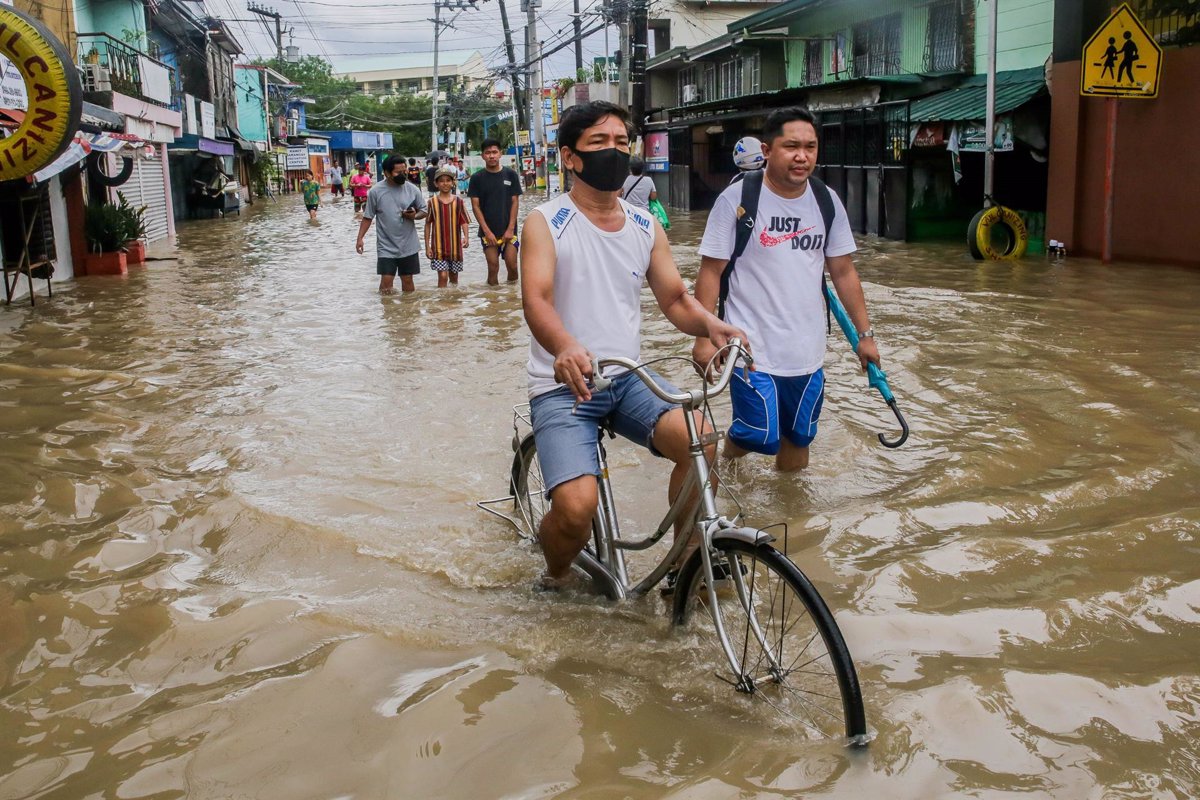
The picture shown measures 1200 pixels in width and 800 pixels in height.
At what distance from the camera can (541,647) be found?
3.80 metres

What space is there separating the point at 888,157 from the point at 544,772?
18.4m

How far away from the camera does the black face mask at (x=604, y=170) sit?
3.77 m

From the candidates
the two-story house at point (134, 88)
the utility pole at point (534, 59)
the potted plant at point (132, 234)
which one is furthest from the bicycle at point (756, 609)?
the utility pole at point (534, 59)

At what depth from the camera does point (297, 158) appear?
63375 millimetres

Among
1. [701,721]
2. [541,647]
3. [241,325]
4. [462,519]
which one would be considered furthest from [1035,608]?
[241,325]

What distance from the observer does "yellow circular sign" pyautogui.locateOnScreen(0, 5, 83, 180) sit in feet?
27.0

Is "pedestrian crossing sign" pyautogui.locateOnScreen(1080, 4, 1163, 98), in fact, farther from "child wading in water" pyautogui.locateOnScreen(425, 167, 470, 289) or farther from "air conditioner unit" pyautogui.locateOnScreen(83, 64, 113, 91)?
"air conditioner unit" pyautogui.locateOnScreen(83, 64, 113, 91)

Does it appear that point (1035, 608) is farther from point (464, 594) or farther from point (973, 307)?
point (973, 307)

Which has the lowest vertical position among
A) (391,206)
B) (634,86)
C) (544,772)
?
(544,772)

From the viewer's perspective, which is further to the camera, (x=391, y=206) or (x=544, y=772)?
(x=391, y=206)

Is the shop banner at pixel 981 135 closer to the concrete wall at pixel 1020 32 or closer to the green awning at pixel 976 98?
the green awning at pixel 976 98

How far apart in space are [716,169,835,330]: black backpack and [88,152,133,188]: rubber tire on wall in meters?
15.6

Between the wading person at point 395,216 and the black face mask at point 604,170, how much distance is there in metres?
8.53

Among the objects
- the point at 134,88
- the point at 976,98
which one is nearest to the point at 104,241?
the point at 134,88
